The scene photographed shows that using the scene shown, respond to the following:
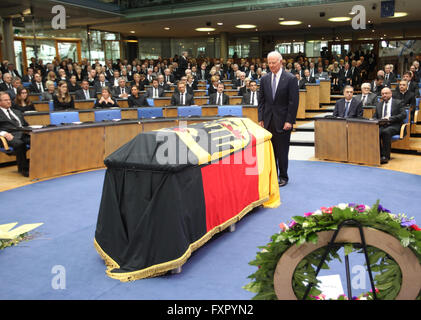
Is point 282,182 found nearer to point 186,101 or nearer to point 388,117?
point 388,117

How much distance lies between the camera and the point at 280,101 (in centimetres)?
511

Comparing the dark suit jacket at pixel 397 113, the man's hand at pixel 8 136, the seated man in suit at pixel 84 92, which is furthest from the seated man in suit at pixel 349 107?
the seated man in suit at pixel 84 92

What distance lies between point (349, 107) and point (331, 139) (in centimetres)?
69

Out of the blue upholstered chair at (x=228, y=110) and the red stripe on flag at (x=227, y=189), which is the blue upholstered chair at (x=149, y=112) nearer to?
the blue upholstered chair at (x=228, y=110)

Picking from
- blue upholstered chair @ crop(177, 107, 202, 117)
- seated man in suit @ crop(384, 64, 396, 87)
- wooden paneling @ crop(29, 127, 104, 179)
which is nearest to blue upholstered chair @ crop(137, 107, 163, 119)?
blue upholstered chair @ crop(177, 107, 202, 117)

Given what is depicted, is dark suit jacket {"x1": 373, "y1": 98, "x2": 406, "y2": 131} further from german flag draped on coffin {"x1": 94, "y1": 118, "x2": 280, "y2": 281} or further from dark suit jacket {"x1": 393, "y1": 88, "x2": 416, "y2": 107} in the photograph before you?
german flag draped on coffin {"x1": 94, "y1": 118, "x2": 280, "y2": 281}

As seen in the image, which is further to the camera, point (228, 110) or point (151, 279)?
point (228, 110)

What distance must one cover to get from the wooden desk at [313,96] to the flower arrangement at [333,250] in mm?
9769

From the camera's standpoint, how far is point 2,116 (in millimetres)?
6367

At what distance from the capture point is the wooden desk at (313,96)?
10.8 meters

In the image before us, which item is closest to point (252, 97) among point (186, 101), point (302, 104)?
point (186, 101)
